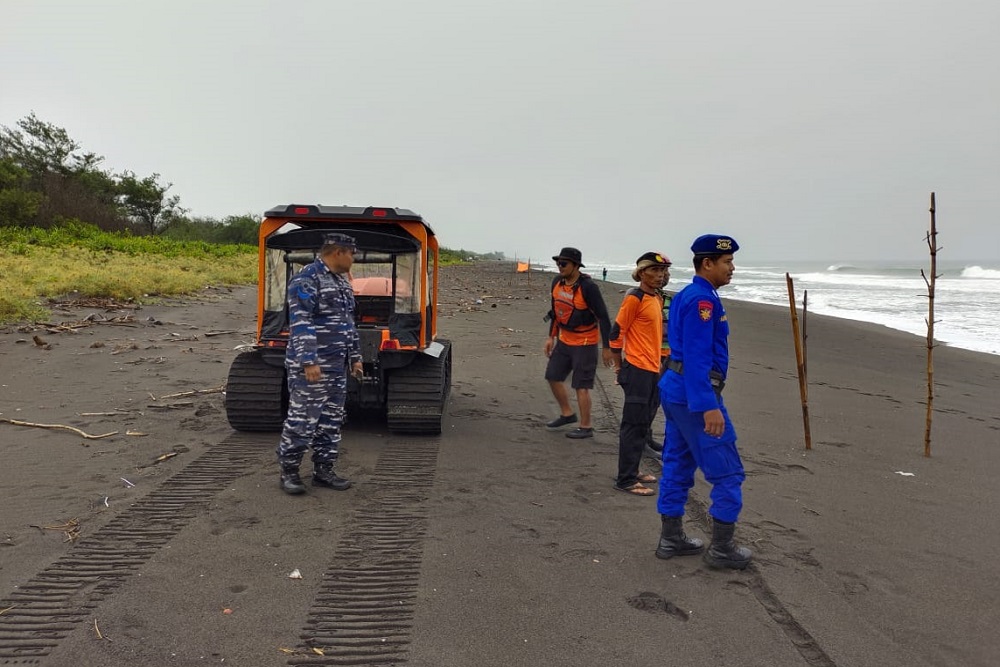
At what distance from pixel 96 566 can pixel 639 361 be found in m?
3.67

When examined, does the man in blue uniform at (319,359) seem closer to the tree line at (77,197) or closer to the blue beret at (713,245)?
the blue beret at (713,245)

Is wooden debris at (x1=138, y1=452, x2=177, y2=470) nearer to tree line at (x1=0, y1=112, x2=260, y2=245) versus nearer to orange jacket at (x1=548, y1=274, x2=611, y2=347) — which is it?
orange jacket at (x1=548, y1=274, x2=611, y2=347)

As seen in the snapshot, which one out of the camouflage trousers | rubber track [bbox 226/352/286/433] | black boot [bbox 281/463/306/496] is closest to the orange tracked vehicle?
rubber track [bbox 226/352/286/433]

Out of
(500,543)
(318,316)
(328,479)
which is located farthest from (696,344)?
(328,479)

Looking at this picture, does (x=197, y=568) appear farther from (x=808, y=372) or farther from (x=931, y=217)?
(x=808, y=372)

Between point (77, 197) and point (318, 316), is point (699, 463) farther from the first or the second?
point (77, 197)

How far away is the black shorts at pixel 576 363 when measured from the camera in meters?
6.03

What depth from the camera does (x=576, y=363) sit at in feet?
19.9

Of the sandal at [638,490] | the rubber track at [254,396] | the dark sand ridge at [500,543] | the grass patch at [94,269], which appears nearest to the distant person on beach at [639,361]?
the sandal at [638,490]

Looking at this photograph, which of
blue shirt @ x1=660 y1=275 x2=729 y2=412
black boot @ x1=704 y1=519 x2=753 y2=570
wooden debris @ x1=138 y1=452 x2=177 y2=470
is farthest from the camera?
wooden debris @ x1=138 y1=452 x2=177 y2=470

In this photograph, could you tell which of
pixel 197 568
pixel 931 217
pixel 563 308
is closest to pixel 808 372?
pixel 931 217

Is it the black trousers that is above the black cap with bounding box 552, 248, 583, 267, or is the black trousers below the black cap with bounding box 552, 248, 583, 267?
below

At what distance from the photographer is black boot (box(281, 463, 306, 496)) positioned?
14.3 feet

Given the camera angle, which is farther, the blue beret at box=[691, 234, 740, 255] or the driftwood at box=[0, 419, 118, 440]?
the driftwood at box=[0, 419, 118, 440]
